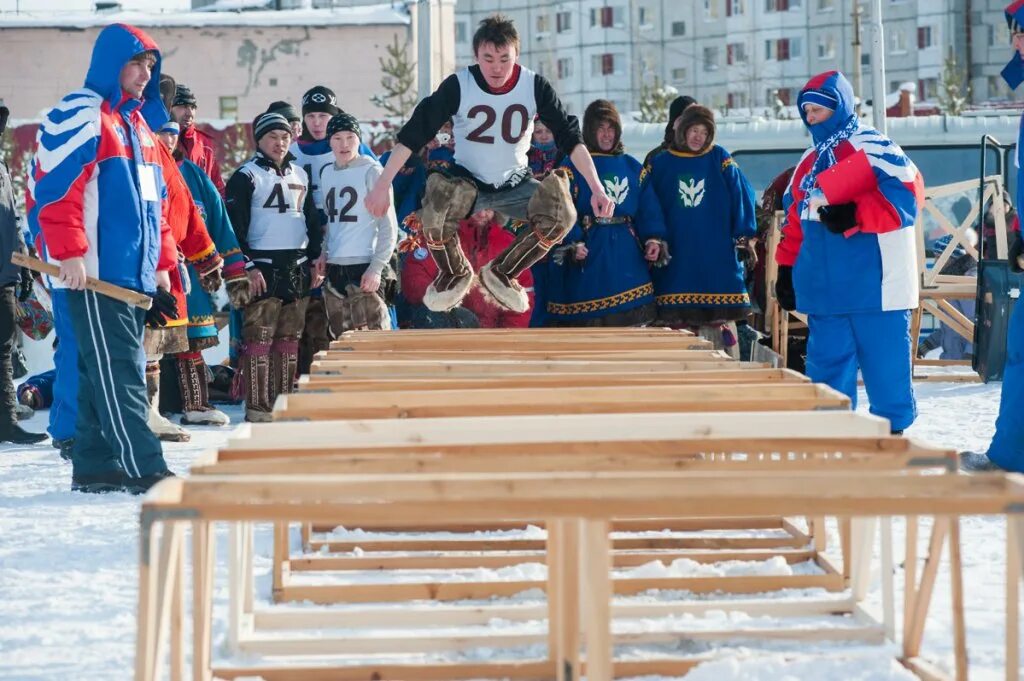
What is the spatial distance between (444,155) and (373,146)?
23.9m

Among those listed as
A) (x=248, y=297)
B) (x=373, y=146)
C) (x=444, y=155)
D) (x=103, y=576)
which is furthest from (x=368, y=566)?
(x=373, y=146)

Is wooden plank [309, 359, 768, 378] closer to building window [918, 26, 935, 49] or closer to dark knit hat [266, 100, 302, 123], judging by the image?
dark knit hat [266, 100, 302, 123]

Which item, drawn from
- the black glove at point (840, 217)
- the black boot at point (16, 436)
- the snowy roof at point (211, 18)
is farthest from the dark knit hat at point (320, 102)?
the snowy roof at point (211, 18)

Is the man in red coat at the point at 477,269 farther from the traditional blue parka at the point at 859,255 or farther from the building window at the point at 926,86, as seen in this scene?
the building window at the point at 926,86

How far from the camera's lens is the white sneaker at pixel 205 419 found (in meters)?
8.50

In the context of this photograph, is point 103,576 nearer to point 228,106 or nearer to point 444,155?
point 444,155

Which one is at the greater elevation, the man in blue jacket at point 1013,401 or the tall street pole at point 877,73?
the tall street pole at point 877,73

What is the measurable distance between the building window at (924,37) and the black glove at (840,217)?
56.6 metres

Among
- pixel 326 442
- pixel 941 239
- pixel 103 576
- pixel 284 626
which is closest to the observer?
pixel 326 442

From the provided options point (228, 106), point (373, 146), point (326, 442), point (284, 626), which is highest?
point (228, 106)

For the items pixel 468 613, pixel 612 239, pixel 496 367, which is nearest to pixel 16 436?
pixel 612 239

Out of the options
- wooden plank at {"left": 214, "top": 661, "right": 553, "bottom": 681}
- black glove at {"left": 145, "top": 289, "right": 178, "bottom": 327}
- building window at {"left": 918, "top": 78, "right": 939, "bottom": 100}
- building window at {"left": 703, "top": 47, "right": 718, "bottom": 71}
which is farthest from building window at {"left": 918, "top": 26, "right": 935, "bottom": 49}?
wooden plank at {"left": 214, "top": 661, "right": 553, "bottom": 681}

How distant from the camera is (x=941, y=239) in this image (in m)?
14.5

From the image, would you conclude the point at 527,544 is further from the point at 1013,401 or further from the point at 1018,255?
the point at 1018,255
